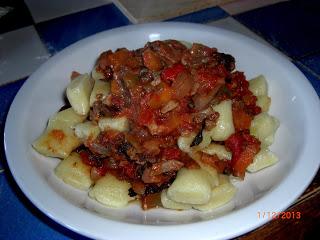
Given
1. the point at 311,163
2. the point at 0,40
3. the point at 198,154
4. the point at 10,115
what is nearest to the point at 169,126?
the point at 198,154

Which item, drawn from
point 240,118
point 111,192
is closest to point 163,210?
point 111,192

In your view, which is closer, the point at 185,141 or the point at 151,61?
the point at 185,141

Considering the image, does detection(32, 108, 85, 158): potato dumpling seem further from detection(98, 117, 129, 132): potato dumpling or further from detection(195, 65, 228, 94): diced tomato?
detection(195, 65, 228, 94): diced tomato

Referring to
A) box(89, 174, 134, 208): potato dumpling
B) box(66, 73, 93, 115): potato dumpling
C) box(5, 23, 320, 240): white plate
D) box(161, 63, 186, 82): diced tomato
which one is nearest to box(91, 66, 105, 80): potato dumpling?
box(66, 73, 93, 115): potato dumpling

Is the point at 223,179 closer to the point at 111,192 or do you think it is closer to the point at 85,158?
the point at 111,192

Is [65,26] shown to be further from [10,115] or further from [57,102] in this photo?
[10,115]

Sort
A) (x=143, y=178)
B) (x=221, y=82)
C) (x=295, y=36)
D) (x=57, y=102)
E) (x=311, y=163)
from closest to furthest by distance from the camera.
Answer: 1. (x=311, y=163)
2. (x=143, y=178)
3. (x=221, y=82)
4. (x=57, y=102)
5. (x=295, y=36)

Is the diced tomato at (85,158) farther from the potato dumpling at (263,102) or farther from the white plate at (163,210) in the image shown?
the potato dumpling at (263,102)
